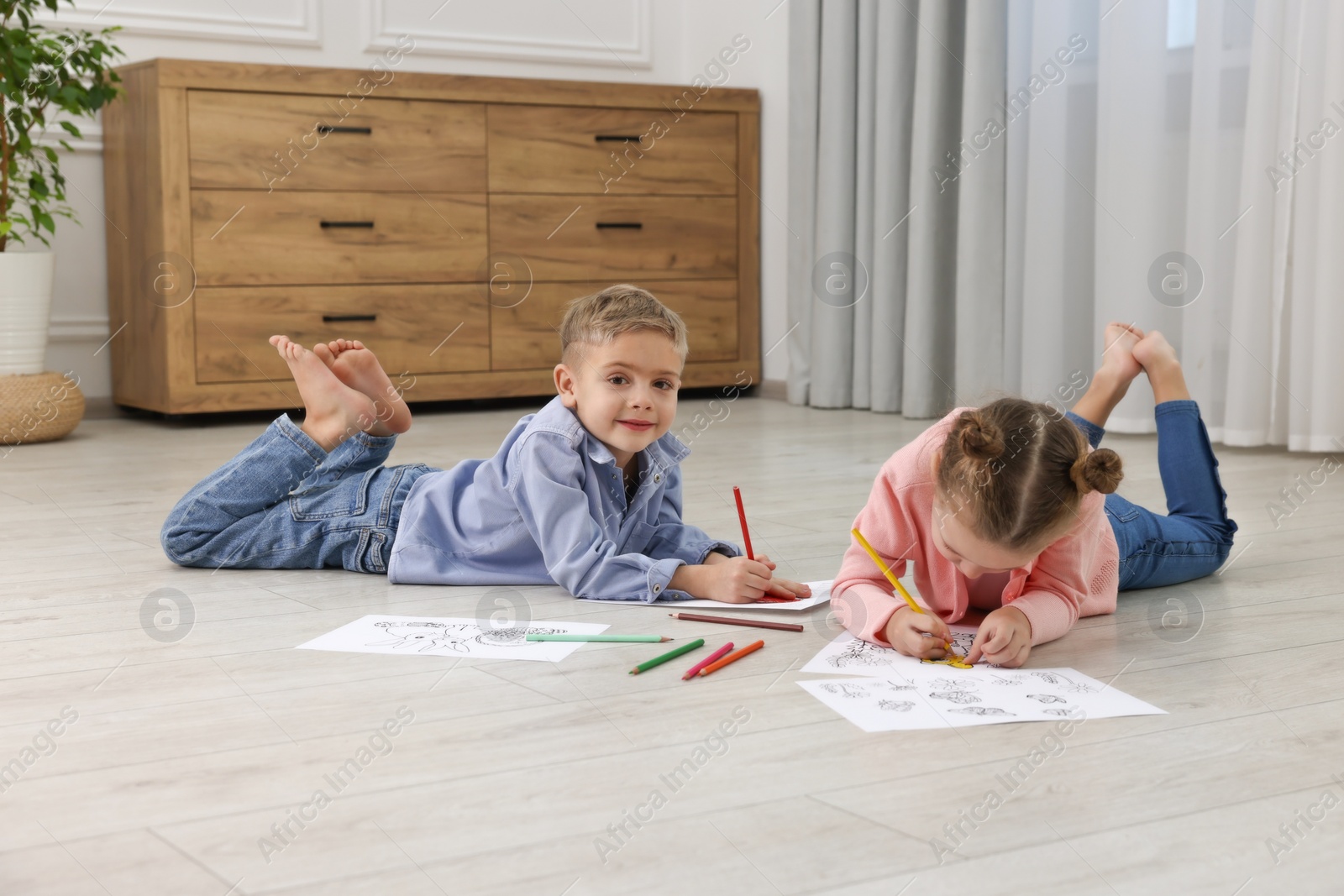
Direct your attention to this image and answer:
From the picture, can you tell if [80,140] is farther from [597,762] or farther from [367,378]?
[597,762]

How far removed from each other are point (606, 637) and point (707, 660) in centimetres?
14

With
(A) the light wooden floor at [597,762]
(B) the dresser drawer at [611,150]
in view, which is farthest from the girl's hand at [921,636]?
(B) the dresser drawer at [611,150]

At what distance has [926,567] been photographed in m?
1.49

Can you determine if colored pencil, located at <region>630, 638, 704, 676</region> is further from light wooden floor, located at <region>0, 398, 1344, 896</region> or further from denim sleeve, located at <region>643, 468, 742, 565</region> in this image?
denim sleeve, located at <region>643, 468, 742, 565</region>

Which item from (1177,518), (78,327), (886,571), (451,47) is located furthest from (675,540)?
(451,47)

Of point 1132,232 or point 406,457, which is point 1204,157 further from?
point 406,457

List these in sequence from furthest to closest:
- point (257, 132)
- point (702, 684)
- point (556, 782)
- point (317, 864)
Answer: point (257, 132)
point (702, 684)
point (556, 782)
point (317, 864)

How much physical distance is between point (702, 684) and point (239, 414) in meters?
2.73

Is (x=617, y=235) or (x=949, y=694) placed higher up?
(x=617, y=235)

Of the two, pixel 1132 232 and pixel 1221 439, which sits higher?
pixel 1132 232

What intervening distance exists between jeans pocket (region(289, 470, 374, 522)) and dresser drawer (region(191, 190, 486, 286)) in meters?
1.82

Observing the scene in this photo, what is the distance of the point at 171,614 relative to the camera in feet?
5.24

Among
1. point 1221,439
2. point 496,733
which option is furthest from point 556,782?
point 1221,439

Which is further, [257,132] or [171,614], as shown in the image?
[257,132]
